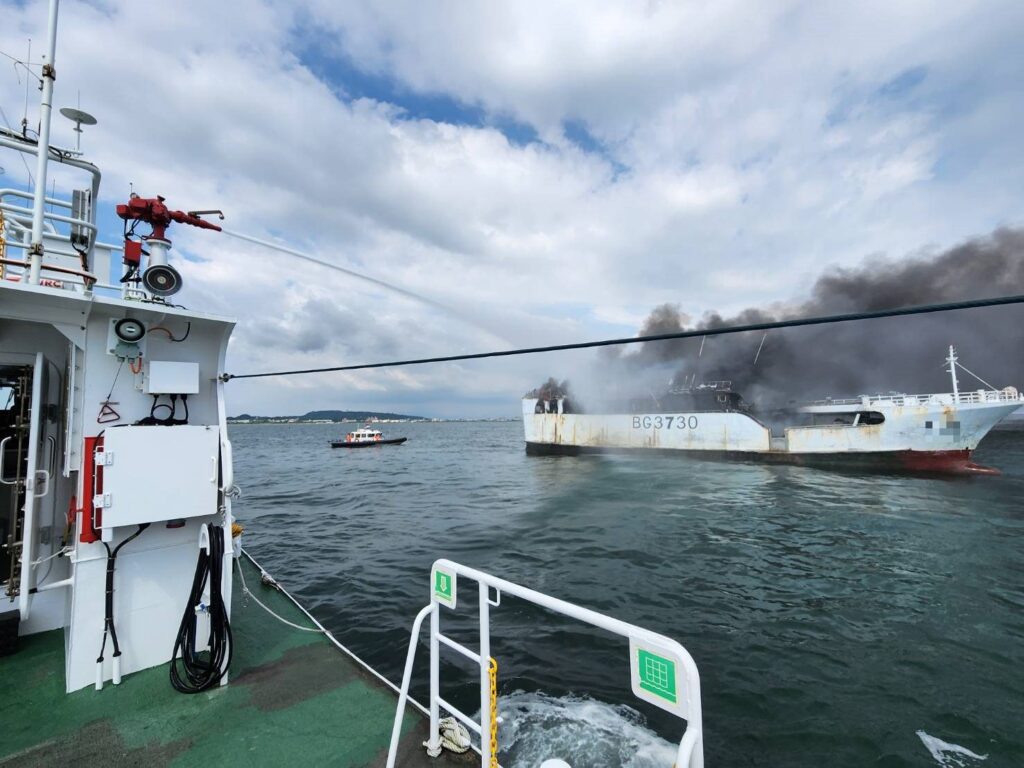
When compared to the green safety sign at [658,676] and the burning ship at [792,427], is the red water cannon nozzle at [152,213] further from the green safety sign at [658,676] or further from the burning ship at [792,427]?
the burning ship at [792,427]

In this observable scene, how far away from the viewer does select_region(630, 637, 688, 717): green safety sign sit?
6.23ft

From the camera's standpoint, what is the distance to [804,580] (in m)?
9.47

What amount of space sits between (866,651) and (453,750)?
6770 millimetres

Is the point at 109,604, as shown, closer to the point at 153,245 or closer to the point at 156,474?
the point at 156,474

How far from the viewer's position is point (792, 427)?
31.5 m

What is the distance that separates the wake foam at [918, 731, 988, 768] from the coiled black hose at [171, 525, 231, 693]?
7.16 m

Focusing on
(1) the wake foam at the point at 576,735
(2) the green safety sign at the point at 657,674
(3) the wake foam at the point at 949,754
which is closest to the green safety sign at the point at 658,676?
(2) the green safety sign at the point at 657,674

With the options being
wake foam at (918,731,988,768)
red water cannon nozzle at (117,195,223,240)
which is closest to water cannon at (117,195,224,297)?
red water cannon nozzle at (117,195,223,240)

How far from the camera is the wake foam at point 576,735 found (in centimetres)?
416

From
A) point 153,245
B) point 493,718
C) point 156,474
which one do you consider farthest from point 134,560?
point 493,718

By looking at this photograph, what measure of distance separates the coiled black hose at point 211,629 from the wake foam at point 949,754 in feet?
23.5

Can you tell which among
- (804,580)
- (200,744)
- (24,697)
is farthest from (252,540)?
(804,580)

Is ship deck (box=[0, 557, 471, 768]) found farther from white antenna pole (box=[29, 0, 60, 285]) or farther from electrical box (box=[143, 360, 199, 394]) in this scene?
white antenna pole (box=[29, 0, 60, 285])

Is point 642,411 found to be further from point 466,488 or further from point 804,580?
point 804,580
